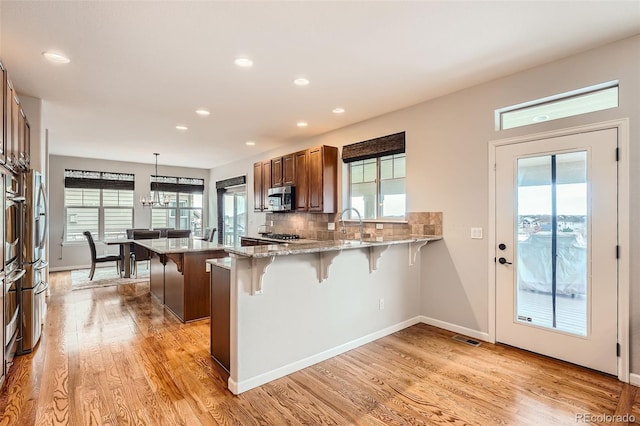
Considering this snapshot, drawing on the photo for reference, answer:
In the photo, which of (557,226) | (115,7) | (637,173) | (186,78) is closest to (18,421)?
(115,7)

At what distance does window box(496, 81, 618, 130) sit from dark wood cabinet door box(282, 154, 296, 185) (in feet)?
10.7

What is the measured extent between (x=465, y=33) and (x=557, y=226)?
187cm

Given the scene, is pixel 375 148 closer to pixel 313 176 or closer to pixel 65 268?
pixel 313 176

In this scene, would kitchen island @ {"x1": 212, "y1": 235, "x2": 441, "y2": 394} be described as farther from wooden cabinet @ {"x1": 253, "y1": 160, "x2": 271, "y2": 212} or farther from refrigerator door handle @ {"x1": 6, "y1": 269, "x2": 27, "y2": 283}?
wooden cabinet @ {"x1": 253, "y1": 160, "x2": 271, "y2": 212}

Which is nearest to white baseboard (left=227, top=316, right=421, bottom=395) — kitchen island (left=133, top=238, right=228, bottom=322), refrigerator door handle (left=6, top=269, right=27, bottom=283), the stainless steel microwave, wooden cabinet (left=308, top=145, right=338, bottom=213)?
kitchen island (left=133, top=238, right=228, bottom=322)

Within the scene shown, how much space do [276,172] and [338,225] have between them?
1.74 meters

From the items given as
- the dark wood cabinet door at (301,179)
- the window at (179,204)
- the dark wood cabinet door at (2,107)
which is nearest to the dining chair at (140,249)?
the window at (179,204)

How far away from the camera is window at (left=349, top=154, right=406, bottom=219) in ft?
14.3

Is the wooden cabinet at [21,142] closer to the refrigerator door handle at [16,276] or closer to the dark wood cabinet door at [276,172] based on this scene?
the refrigerator door handle at [16,276]

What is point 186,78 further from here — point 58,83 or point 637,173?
point 637,173

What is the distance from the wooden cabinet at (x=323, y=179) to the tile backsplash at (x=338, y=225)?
33cm

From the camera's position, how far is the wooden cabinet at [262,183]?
250 inches

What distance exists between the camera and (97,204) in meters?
8.07

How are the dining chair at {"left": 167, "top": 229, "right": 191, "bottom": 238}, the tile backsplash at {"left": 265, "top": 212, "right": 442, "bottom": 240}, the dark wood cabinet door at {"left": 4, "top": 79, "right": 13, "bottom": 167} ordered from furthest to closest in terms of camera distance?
the dining chair at {"left": 167, "top": 229, "right": 191, "bottom": 238}
the tile backsplash at {"left": 265, "top": 212, "right": 442, "bottom": 240}
the dark wood cabinet door at {"left": 4, "top": 79, "right": 13, "bottom": 167}
